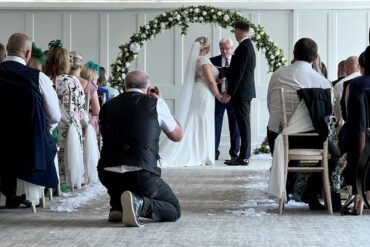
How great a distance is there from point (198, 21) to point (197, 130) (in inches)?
69.4

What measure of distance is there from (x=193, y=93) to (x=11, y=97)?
5469 millimetres

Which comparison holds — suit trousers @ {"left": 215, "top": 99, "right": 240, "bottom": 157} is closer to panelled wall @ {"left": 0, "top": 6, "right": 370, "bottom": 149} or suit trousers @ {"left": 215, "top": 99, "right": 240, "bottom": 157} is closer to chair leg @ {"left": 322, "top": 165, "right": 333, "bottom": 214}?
panelled wall @ {"left": 0, "top": 6, "right": 370, "bottom": 149}

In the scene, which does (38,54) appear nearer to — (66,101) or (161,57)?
(66,101)

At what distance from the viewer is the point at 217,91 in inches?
456

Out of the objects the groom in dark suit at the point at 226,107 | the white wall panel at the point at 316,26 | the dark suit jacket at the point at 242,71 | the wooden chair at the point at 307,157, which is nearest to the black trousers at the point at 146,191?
the wooden chair at the point at 307,157

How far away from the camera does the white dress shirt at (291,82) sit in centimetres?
668

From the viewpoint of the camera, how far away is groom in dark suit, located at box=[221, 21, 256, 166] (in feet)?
36.7

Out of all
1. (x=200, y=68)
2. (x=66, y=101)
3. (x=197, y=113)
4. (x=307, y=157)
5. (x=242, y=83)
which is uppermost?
(x=200, y=68)

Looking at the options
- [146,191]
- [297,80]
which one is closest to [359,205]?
[297,80]

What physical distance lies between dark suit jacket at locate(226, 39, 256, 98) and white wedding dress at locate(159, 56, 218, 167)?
39 centimetres

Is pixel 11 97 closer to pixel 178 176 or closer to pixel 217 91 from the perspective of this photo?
pixel 178 176

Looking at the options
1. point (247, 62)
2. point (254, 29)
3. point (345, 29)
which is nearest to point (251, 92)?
point (247, 62)

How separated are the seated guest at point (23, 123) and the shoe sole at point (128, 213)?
36.4 inches

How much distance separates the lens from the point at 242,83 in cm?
1137
